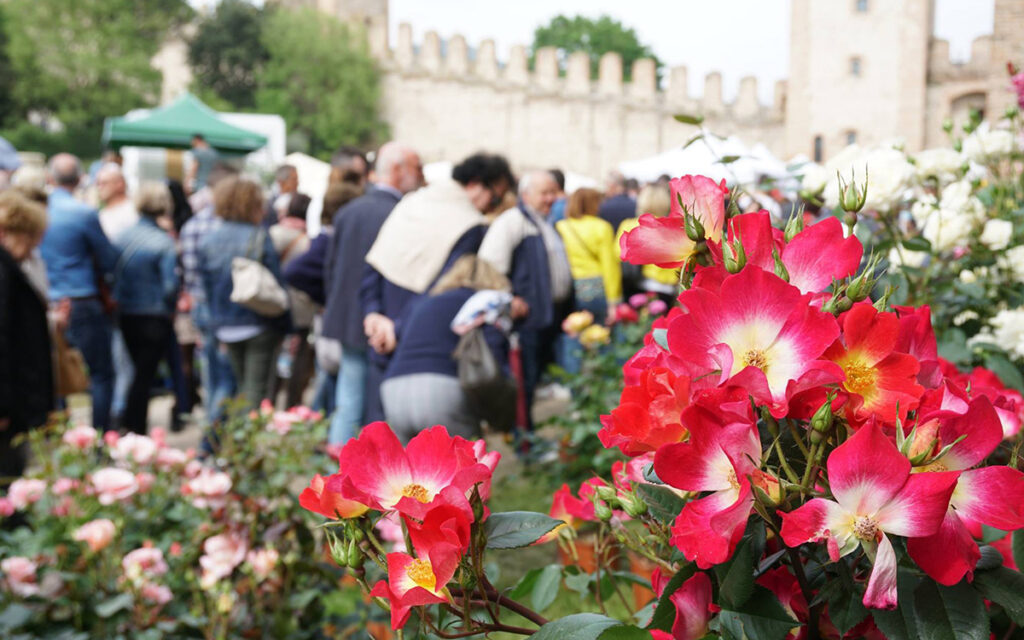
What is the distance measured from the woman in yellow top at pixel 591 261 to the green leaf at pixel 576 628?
5.57 meters

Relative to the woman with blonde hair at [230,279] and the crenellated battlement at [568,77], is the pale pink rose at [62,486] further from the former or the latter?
the crenellated battlement at [568,77]

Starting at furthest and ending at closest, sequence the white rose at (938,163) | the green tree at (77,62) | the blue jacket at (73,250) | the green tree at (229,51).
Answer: the green tree at (229,51) < the green tree at (77,62) < the blue jacket at (73,250) < the white rose at (938,163)

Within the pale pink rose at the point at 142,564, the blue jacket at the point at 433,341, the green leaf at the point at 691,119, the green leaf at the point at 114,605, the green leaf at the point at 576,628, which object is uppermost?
the green leaf at the point at 691,119

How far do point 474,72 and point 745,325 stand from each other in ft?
129

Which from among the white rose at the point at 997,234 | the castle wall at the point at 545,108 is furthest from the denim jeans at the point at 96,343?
the castle wall at the point at 545,108

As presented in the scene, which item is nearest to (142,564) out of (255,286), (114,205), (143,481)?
(143,481)

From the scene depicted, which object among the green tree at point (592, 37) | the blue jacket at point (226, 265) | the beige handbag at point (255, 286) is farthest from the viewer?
the green tree at point (592, 37)

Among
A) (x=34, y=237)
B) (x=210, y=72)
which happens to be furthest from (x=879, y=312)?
(x=210, y=72)

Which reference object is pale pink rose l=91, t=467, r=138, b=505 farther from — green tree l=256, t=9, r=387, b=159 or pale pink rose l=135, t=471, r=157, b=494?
green tree l=256, t=9, r=387, b=159

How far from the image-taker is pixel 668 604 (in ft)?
2.37

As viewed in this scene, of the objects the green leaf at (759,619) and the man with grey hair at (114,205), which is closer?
the green leaf at (759,619)

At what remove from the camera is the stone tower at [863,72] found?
3262 cm

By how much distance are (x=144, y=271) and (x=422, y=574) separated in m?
4.85

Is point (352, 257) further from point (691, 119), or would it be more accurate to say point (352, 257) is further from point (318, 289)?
point (691, 119)
